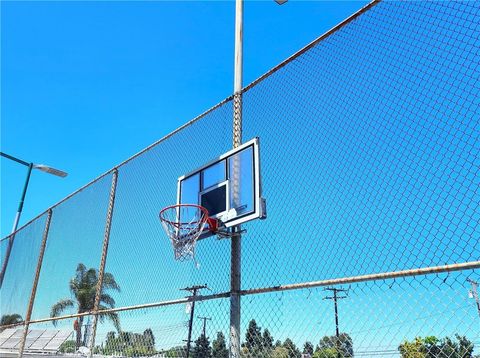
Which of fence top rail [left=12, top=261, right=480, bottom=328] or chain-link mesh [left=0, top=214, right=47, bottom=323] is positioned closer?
fence top rail [left=12, top=261, right=480, bottom=328]

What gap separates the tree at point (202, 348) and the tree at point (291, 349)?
3.66 feet

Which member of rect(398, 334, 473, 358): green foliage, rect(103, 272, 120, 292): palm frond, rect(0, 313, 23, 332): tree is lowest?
rect(398, 334, 473, 358): green foliage

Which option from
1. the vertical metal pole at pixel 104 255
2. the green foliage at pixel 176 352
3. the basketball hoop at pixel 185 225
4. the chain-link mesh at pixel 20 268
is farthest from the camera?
the chain-link mesh at pixel 20 268

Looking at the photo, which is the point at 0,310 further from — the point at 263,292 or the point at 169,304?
the point at 263,292

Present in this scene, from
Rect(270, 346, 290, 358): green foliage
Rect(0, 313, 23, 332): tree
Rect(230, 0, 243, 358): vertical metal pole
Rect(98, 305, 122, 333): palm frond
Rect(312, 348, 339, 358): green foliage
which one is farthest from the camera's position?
Rect(0, 313, 23, 332): tree

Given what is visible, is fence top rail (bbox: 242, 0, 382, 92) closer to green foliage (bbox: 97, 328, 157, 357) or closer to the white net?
the white net

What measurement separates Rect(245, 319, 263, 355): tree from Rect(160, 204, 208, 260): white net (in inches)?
44.2

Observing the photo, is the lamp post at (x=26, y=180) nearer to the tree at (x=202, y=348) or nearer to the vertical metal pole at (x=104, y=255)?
the vertical metal pole at (x=104, y=255)

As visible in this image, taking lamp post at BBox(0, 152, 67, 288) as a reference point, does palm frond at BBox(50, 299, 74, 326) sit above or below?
below

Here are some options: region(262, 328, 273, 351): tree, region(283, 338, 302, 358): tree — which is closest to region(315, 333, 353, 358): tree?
region(283, 338, 302, 358): tree

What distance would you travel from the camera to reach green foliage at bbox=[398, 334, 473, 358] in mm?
2618

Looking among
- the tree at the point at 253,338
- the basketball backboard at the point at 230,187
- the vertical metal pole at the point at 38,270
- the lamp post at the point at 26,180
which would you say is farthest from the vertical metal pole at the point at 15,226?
the tree at the point at 253,338

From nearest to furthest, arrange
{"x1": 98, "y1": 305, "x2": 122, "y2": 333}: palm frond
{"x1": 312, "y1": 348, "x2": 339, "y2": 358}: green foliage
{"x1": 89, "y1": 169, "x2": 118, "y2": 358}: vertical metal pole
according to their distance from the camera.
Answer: {"x1": 312, "y1": 348, "x2": 339, "y2": 358}: green foliage
{"x1": 98, "y1": 305, "x2": 122, "y2": 333}: palm frond
{"x1": 89, "y1": 169, "x2": 118, "y2": 358}: vertical metal pole

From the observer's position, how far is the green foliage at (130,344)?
5074 mm
